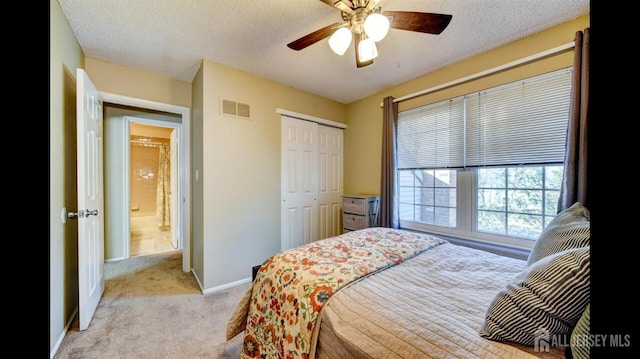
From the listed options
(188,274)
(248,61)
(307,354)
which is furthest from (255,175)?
(307,354)

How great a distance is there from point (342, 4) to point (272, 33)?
33.7 inches

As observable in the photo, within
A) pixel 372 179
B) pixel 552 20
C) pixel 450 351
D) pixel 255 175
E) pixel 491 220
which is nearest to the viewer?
pixel 450 351

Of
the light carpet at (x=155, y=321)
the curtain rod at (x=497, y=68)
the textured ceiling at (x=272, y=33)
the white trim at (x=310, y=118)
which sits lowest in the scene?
the light carpet at (x=155, y=321)

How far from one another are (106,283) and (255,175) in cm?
199

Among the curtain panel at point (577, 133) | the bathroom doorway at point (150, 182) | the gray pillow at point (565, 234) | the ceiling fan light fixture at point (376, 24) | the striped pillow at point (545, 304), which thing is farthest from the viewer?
the bathroom doorway at point (150, 182)

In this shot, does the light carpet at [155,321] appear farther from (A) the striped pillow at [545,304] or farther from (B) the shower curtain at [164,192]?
(B) the shower curtain at [164,192]

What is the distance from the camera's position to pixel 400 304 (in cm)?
104

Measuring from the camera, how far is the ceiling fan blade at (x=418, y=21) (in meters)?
1.40

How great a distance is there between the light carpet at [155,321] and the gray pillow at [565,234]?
1.91 m

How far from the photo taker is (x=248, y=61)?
8.33 feet

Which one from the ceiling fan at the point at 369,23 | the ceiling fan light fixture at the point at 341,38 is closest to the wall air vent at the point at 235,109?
the ceiling fan at the point at 369,23

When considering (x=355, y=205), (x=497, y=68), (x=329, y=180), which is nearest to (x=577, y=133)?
(x=497, y=68)

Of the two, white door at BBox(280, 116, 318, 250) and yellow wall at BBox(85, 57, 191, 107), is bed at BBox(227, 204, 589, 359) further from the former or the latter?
yellow wall at BBox(85, 57, 191, 107)
